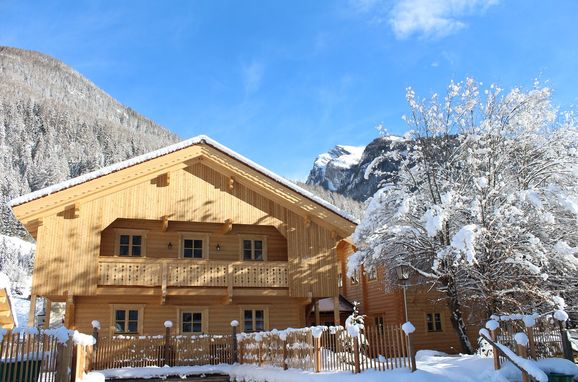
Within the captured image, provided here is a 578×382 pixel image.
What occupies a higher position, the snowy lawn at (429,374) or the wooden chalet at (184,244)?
the wooden chalet at (184,244)

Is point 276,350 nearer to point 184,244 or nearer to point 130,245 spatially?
point 184,244

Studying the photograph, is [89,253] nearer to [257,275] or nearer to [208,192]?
[208,192]

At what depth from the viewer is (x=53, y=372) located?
10.9 metres

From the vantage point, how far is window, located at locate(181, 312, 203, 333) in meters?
22.9

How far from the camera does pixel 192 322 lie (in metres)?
23.0

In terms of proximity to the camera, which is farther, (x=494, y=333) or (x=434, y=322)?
(x=434, y=322)

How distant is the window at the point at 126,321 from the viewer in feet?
71.8

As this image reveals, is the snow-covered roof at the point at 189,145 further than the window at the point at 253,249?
No

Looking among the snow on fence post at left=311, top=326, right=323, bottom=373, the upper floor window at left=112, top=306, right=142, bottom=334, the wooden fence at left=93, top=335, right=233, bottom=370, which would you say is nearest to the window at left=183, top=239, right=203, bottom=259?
the upper floor window at left=112, top=306, right=142, bottom=334

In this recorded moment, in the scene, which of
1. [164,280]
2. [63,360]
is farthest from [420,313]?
[63,360]

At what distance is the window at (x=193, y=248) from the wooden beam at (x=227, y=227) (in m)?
1.13

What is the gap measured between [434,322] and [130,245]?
15.7 m

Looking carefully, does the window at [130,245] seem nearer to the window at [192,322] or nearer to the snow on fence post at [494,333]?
the window at [192,322]

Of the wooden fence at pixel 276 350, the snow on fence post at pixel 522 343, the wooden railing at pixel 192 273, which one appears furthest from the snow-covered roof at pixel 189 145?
the snow on fence post at pixel 522 343
